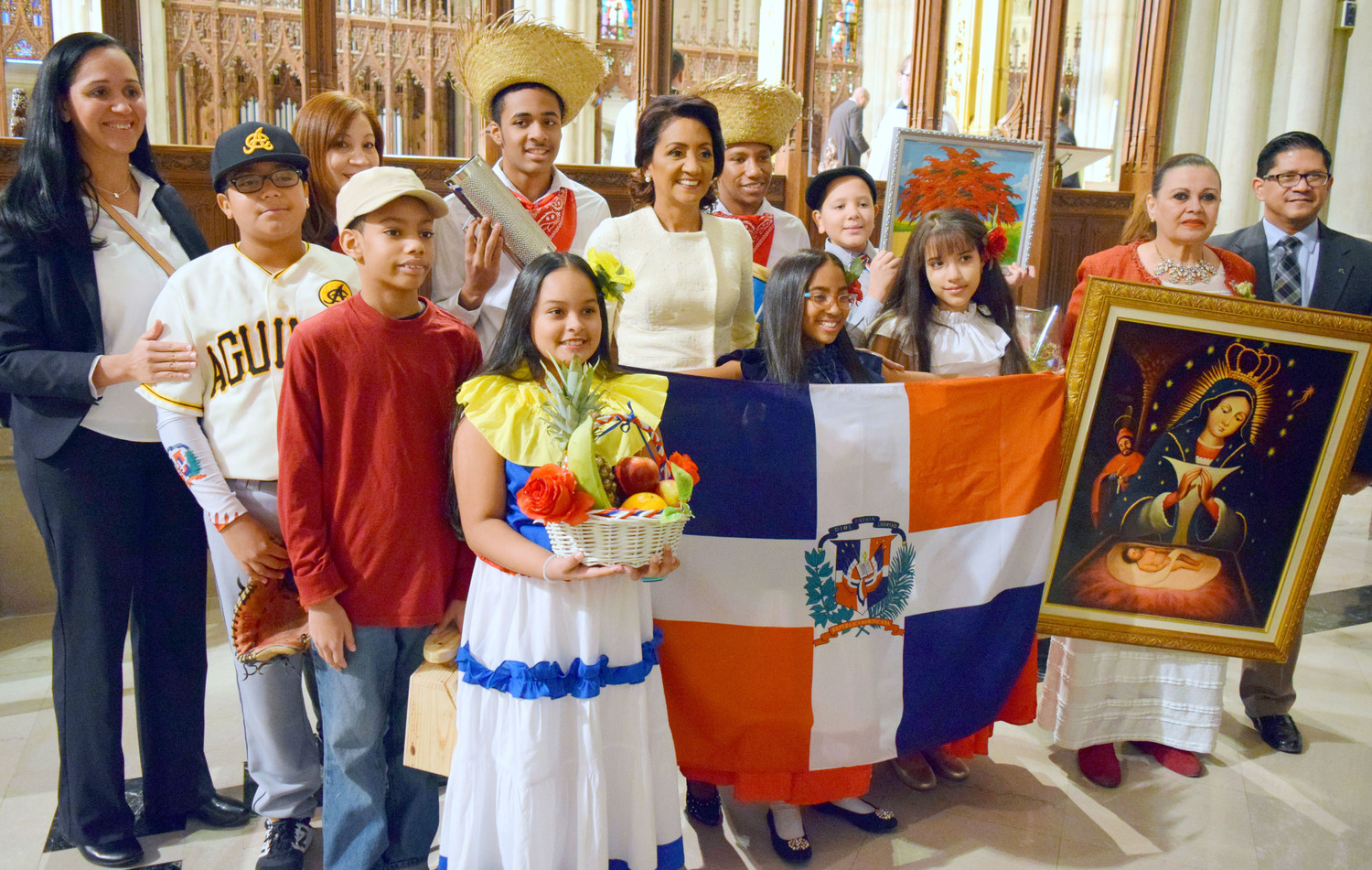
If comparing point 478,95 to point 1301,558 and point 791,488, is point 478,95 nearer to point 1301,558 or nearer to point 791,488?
point 791,488

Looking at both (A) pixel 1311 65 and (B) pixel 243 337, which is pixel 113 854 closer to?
(B) pixel 243 337

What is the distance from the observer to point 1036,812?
94.7 inches

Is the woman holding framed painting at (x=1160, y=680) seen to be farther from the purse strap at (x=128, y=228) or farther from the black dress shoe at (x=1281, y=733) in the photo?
the purse strap at (x=128, y=228)

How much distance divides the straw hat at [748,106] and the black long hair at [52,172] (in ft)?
5.08

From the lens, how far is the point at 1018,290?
192 inches

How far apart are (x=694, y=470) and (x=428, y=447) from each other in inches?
21.0

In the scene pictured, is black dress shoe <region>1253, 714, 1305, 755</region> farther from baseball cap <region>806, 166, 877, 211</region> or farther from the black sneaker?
the black sneaker

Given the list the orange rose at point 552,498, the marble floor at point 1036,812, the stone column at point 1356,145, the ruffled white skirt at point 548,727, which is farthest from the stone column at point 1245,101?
the orange rose at point 552,498

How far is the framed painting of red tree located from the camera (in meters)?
3.43

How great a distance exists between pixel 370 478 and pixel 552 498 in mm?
526

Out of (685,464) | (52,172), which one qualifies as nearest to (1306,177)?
(685,464)

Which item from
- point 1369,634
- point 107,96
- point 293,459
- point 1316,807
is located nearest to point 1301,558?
point 1316,807

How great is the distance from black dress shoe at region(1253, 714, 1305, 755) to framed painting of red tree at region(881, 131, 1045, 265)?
167 cm

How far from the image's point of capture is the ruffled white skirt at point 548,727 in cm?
166
